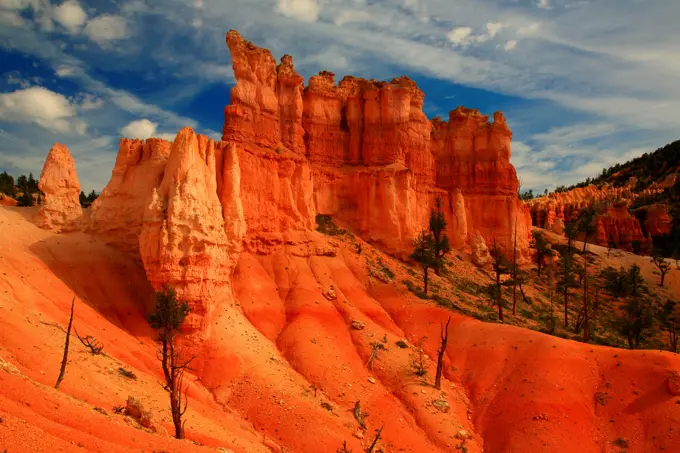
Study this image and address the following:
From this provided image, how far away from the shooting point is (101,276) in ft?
105

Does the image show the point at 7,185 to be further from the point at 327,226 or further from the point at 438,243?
the point at 438,243

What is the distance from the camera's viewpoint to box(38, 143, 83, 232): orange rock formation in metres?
34.0

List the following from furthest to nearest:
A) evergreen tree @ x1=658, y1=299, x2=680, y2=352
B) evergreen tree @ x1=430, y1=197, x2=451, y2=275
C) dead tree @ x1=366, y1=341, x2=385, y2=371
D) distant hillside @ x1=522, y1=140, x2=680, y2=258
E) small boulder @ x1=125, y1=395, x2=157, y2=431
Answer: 1. distant hillside @ x1=522, y1=140, x2=680, y2=258
2. evergreen tree @ x1=658, y1=299, x2=680, y2=352
3. evergreen tree @ x1=430, y1=197, x2=451, y2=275
4. dead tree @ x1=366, y1=341, x2=385, y2=371
5. small boulder @ x1=125, y1=395, x2=157, y2=431

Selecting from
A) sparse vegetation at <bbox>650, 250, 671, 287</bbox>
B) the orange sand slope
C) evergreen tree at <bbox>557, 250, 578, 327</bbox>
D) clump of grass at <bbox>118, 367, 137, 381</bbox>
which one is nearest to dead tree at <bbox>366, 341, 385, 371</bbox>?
the orange sand slope

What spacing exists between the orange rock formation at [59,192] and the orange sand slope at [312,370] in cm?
112

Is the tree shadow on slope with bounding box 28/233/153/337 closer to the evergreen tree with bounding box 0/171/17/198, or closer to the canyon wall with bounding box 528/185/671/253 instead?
the evergreen tree with bounding box 0/171/17/198

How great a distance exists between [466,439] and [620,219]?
279ft

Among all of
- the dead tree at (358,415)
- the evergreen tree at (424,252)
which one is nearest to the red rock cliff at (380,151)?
the evergreen tree at (424,252)

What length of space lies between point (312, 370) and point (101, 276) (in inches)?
584

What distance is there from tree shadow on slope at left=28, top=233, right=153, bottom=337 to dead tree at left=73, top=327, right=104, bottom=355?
4.67 metres

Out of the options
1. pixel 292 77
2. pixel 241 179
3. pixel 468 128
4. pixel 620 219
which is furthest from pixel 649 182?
pixel 241 179

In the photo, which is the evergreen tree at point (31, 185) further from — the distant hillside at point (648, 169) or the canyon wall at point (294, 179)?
the distant hillside at point (648, 169)

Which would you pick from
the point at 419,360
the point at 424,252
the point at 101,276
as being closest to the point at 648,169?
the point at 424,252

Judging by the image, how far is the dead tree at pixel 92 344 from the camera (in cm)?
2376
